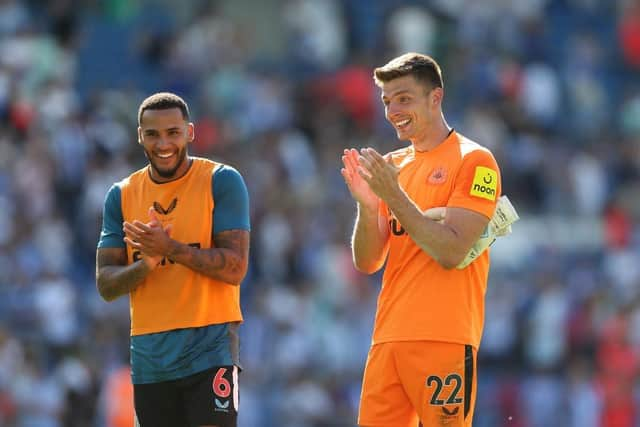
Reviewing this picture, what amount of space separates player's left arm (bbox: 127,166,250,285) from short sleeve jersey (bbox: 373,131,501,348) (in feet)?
2.62

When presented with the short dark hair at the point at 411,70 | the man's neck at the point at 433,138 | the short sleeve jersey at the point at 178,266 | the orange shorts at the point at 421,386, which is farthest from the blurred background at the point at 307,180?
the short dark hair at the point at 411,70

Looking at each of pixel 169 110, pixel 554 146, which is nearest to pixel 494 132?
pixel 554 146

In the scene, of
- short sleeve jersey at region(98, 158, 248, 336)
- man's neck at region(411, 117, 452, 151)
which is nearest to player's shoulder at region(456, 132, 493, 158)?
man's neck at region(411, 117, 452, 151)

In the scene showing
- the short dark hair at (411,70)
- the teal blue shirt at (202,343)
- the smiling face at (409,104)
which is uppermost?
the short dark hair at (411,70)

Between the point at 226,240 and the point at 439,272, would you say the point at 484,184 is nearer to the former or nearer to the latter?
the point at 439,272

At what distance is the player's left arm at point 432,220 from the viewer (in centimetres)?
716

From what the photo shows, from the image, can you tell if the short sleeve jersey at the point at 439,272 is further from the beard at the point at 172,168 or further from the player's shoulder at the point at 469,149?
the beard at the point at 172,168

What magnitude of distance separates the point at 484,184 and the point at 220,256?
1.43 metres

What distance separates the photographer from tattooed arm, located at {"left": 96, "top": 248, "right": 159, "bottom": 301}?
7.47 m

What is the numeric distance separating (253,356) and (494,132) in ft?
17.9

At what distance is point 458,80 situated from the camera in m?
20.6

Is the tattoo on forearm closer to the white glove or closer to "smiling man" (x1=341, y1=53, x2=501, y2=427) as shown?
"smiling man" (x1=341, y1=53, x2=501, y2=427)

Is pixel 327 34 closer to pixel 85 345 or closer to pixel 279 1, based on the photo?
pixel 279 1

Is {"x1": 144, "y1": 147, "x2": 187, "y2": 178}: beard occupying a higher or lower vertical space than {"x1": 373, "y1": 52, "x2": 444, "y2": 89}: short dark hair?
lower
